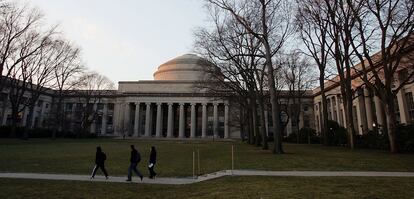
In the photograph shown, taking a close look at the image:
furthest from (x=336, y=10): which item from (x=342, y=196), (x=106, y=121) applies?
(x=106, y=121)

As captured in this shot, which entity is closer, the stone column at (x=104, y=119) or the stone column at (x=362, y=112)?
the stone column at (x=362, y=112)

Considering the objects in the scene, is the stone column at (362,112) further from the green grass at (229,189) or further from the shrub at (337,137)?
the green grass at (229,189)

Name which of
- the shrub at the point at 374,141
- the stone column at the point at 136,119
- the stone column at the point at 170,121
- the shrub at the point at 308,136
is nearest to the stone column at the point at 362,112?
the shrub at the point at 308,136

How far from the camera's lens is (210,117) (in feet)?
314

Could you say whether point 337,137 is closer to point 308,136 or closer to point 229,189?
point 308,136

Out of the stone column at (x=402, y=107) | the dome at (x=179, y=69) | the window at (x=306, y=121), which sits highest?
the dome at (x=179, y=69)

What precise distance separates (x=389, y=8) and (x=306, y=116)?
6754 centimetres

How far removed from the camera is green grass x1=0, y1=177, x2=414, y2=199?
9359 mm

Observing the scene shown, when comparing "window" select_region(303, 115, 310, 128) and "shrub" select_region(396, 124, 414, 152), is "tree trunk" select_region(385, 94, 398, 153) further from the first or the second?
"window" select_region(303, 115, 310, 128)

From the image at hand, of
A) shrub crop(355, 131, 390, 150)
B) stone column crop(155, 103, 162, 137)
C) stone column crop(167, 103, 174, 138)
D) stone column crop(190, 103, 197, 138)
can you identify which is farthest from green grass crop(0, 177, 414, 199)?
stone column crop(155, 103, 162, 137)

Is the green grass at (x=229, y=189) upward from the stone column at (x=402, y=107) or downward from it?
downward

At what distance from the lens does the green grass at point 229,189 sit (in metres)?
9.36

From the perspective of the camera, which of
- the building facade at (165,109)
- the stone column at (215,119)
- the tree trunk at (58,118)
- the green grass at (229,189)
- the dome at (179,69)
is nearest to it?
the green grass at (229,189)

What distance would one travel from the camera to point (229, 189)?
10.6 m
